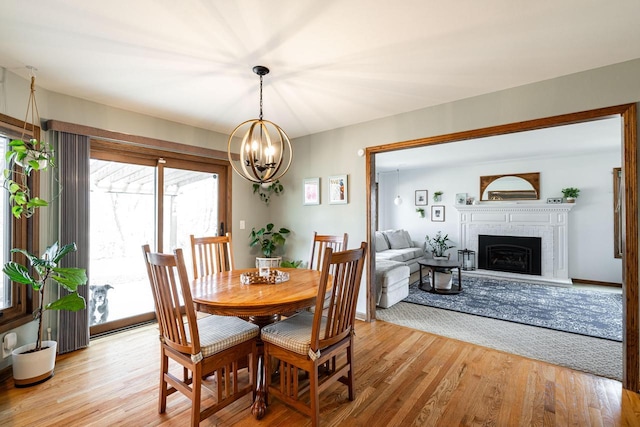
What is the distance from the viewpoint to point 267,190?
4488 millimetres

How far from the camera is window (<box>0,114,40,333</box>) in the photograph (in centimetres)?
227

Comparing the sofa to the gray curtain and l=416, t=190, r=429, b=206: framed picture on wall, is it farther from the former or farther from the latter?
the gray curtain

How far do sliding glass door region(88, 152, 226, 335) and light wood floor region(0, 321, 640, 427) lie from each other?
63 centimetres

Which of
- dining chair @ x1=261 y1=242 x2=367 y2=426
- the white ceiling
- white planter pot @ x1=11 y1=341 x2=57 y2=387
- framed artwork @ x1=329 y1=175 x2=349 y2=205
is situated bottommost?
white planter pot @ x1=11 y1=341 x2=57 y2=387

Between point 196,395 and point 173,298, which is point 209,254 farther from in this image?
point 196,395

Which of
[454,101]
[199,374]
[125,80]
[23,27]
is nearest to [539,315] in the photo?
[454,101]

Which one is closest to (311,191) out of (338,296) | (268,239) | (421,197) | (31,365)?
(268,239)

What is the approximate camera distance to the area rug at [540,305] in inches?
131

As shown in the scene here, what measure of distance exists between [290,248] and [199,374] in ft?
8.98

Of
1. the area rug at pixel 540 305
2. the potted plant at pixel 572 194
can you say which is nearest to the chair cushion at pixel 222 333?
the area rug at pixel 540 305

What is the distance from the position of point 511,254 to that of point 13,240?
7.67 meters

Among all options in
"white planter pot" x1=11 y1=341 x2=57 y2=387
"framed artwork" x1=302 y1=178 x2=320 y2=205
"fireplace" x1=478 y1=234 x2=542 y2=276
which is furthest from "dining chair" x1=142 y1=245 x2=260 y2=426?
"fireplace" x1=478 y1=234 x2=542 y2=276

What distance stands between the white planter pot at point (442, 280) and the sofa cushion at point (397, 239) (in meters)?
1.78

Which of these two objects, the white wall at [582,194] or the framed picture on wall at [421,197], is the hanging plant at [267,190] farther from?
the white wall at [582,194]
